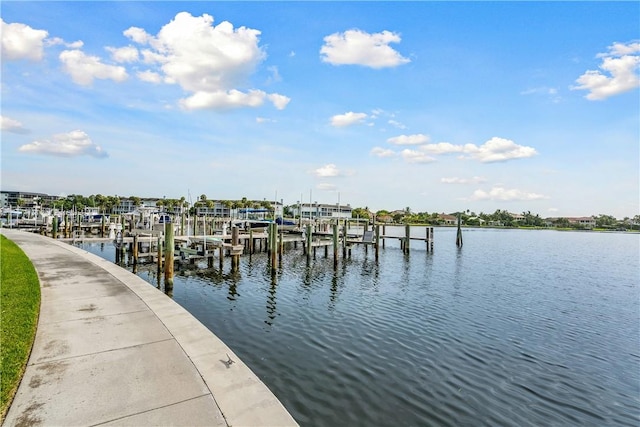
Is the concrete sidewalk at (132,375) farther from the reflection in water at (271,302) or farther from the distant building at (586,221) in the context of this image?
the distant building at (586,221)

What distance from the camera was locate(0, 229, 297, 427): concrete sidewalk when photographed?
4.46 metres

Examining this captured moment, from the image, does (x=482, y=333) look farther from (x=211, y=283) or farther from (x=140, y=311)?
(x=211, y=283)

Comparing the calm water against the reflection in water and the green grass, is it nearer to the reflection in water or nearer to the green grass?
the reflection in water

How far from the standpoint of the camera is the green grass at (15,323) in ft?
16.4

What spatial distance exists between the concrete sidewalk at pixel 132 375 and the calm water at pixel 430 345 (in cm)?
190

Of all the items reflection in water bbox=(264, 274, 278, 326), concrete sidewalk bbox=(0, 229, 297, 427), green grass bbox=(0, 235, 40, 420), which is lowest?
reflection in water bbox=(264, 274, 278, 326)

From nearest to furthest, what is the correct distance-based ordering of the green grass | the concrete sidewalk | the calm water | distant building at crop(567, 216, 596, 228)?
the concrete sidewalk
the green grass
the calm water
distant building at crop(567, 216, 596, 228)

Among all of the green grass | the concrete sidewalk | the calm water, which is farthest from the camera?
the calm water

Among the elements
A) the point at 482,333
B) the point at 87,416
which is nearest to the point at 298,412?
the point at 87,416

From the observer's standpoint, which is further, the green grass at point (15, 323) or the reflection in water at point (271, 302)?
the reflection in water at point (271, 302)

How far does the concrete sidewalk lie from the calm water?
6.25 ft

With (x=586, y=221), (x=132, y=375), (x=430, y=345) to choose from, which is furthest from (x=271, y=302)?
(x=586, y=221)

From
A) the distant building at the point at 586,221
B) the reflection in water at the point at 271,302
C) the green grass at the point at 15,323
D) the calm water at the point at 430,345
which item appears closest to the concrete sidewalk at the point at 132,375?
the green grass at the point at 15,323

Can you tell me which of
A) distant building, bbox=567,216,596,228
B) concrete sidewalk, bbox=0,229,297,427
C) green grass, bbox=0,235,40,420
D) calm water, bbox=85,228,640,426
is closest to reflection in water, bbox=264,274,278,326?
calm water, bbox=85,228,640,426
